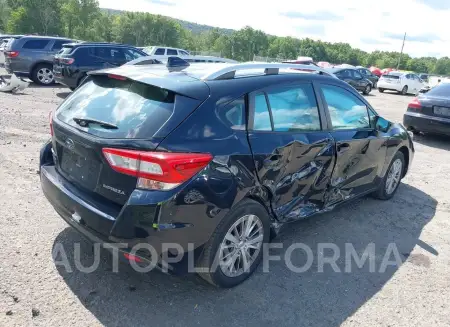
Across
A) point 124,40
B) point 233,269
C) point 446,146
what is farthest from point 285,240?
point 124,40

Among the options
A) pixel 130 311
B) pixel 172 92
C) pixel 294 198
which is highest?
pixel 172 92

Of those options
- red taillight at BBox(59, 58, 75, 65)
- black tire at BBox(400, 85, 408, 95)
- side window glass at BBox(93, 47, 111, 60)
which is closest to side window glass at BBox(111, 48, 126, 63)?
side window glass at BBox(93, 47, 111, 60)

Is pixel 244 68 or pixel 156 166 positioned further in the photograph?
pixel 244 68

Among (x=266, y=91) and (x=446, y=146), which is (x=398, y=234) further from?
(x=446, y=146)

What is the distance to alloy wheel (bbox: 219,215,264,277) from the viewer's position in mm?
3111

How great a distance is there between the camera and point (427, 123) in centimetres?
Answer: 947

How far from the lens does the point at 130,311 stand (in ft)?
9.41

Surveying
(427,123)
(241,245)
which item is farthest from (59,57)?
(241,245)

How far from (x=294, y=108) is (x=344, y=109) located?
94cm

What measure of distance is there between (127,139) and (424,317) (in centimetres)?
260

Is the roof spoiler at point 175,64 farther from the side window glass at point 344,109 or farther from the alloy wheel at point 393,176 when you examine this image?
the alloy wheel at point 393,176

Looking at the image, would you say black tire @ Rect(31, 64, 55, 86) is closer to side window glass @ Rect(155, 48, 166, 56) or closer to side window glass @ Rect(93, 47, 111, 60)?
side window glass @ Rect(93, 47, 111, 60)

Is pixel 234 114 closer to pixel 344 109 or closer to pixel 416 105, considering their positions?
pixel 344 109

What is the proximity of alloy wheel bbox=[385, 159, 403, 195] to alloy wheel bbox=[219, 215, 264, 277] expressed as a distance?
274cm
